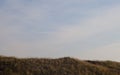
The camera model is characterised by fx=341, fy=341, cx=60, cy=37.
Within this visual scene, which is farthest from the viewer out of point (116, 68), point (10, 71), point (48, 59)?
point (116, 68)

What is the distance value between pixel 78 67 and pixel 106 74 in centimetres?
284

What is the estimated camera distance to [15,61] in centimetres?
3186

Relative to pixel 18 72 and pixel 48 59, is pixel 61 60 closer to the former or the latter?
pixel 48 59

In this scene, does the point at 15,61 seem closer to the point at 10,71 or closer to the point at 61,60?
the point at 10,71

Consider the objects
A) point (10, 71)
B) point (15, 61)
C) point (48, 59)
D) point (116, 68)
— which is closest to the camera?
point (10, 71)

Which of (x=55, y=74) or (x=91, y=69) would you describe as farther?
(x=91, y=69)

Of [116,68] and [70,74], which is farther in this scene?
[116,68]

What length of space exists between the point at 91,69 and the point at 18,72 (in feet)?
24.9

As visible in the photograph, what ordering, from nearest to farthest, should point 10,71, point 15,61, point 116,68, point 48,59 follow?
point 10,71, point 15,61, point 48,59, point 116,68

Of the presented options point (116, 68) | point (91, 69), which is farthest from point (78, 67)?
point (116, 68)

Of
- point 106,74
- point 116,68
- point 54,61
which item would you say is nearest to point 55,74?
point 54,61

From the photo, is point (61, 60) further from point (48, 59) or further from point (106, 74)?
point (106, 74)

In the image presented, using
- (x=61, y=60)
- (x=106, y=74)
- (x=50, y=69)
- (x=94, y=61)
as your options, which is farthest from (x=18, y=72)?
(x=94, y=61)

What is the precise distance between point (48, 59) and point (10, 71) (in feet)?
17.9
